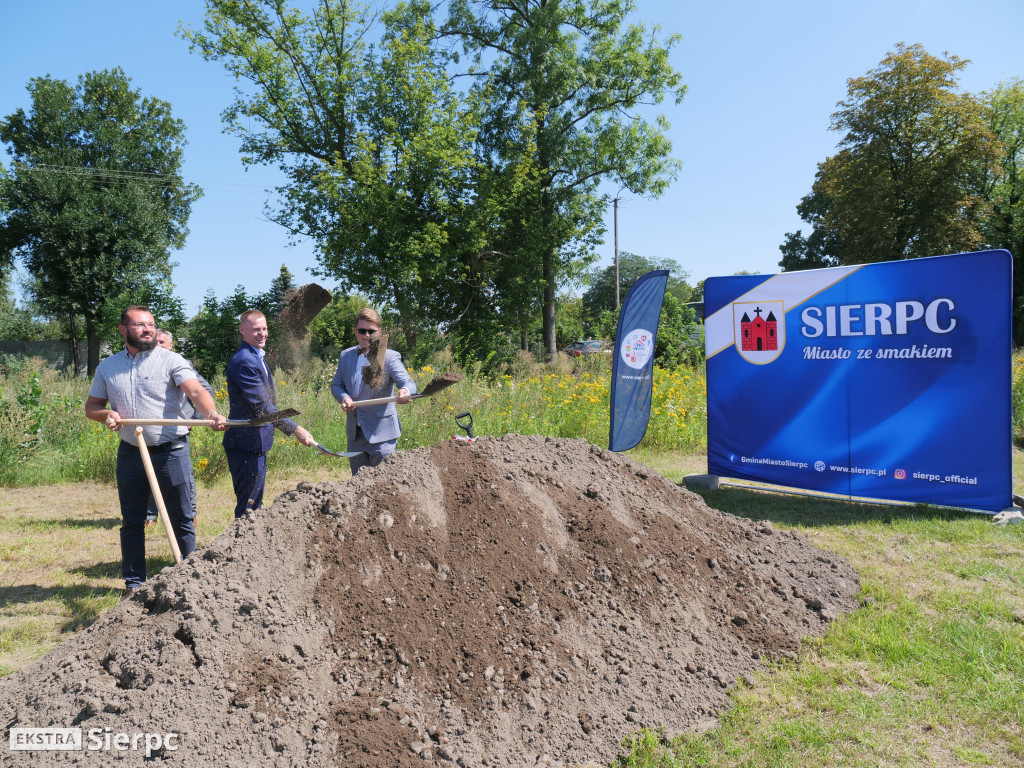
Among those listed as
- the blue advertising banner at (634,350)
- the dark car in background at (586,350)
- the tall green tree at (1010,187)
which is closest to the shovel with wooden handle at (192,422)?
the blue advertising banner at (634,350)

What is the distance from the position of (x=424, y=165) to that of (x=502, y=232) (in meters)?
3.50

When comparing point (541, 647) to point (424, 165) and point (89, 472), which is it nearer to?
point (89, 472)

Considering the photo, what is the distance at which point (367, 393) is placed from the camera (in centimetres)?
454

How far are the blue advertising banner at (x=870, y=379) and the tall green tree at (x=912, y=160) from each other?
71.8 feet

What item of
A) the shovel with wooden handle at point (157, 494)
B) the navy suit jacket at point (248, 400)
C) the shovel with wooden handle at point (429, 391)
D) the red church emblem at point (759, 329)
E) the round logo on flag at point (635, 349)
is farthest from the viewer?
the round logo on flag at point (635, 349)

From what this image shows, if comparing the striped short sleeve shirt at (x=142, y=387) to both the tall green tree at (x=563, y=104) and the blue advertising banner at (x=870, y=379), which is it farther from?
the tall green tree at (x=563, y=104)

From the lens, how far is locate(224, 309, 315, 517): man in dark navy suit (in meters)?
4.25

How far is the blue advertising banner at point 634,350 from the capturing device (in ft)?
23.5

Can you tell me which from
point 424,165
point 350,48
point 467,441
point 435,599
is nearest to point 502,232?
point 424,165

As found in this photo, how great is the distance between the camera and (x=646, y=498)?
14.1 ft

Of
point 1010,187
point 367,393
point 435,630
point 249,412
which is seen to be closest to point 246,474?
point 249,412

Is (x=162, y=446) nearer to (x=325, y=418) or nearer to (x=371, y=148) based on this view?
(x=325, y=418)

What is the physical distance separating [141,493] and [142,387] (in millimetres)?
691

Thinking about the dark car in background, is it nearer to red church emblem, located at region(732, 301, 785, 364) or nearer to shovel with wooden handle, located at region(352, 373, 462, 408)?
red church emblem, located at region(732, 301, 785, 364)
